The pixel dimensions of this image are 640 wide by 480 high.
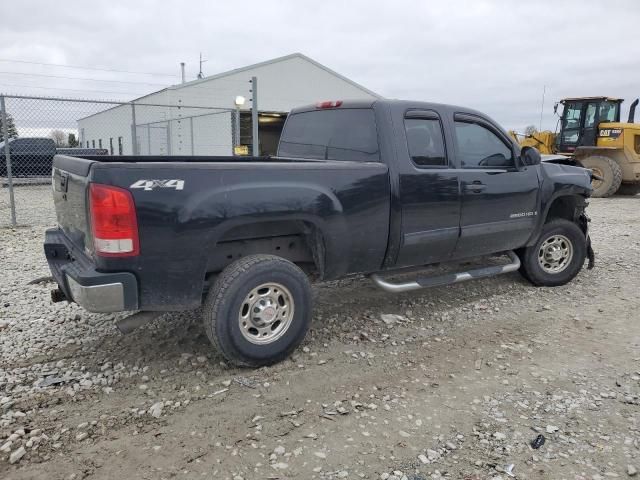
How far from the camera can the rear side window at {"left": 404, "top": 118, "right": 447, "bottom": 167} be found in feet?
14.5

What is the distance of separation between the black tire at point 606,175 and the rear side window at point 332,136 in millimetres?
12565

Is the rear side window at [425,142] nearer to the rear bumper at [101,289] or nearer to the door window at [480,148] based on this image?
the door window at [480,148]

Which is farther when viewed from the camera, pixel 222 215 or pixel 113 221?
pixel 222 215

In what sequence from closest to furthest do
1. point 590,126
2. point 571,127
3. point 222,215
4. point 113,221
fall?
1. point 113,221
2. point 222,215
3. point 590,126
4. point 571,127

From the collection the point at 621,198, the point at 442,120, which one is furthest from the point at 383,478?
the point at 621,198

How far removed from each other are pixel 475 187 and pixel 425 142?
2.18 ft

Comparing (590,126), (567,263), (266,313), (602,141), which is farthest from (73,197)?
(590,126)

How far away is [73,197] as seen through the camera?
3.56 metres

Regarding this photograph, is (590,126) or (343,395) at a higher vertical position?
(590,126)

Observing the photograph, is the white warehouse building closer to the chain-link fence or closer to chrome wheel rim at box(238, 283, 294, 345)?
the chain-link fence

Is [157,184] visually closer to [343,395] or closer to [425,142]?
[343,395]

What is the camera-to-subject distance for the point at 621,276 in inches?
250

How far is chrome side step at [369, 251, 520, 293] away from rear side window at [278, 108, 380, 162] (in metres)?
1.04

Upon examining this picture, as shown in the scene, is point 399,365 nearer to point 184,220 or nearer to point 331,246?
point 331,246
